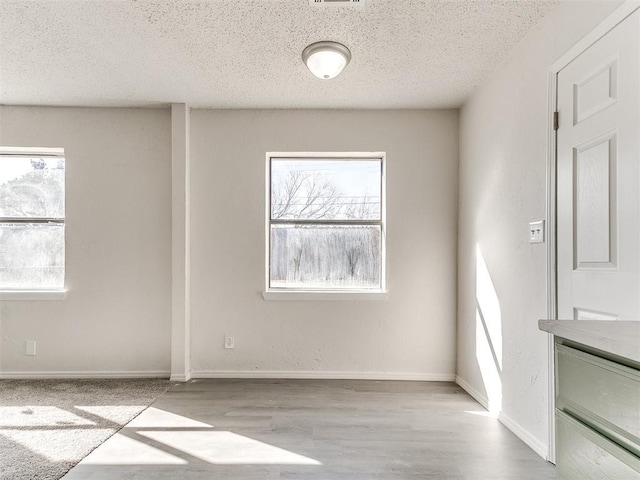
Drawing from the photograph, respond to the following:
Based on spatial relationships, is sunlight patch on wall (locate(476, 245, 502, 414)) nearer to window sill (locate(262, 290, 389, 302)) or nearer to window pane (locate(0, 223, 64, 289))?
window sill (locate(262, 290, 389, 302))

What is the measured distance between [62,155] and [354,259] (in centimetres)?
291

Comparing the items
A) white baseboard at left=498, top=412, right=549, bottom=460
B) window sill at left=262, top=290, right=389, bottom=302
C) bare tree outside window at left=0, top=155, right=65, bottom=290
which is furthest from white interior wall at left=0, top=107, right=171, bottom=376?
white baseboard at left=498, top=412, right=549, bottom=460

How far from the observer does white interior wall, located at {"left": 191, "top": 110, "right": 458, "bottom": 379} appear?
3451 mm

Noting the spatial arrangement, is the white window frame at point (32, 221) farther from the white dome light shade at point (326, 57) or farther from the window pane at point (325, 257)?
the white dome light shade at point (326, 57)

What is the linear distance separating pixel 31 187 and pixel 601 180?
4.39 m

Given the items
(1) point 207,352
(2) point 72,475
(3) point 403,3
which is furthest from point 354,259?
(2) point 72,475

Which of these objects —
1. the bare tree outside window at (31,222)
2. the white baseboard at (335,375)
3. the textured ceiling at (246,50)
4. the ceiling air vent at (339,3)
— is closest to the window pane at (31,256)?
the bare tree outside window at (31,222)

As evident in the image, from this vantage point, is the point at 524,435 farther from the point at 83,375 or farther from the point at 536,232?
the point at 83,375

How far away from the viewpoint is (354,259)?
3568mm

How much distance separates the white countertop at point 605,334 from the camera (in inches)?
32.9

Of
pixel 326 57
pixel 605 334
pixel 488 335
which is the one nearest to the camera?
pixel 605 334

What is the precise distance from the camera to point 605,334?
930 mm

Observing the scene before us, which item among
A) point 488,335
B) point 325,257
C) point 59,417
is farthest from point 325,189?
point 59,417

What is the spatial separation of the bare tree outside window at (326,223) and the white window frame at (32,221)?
76.5 inches
